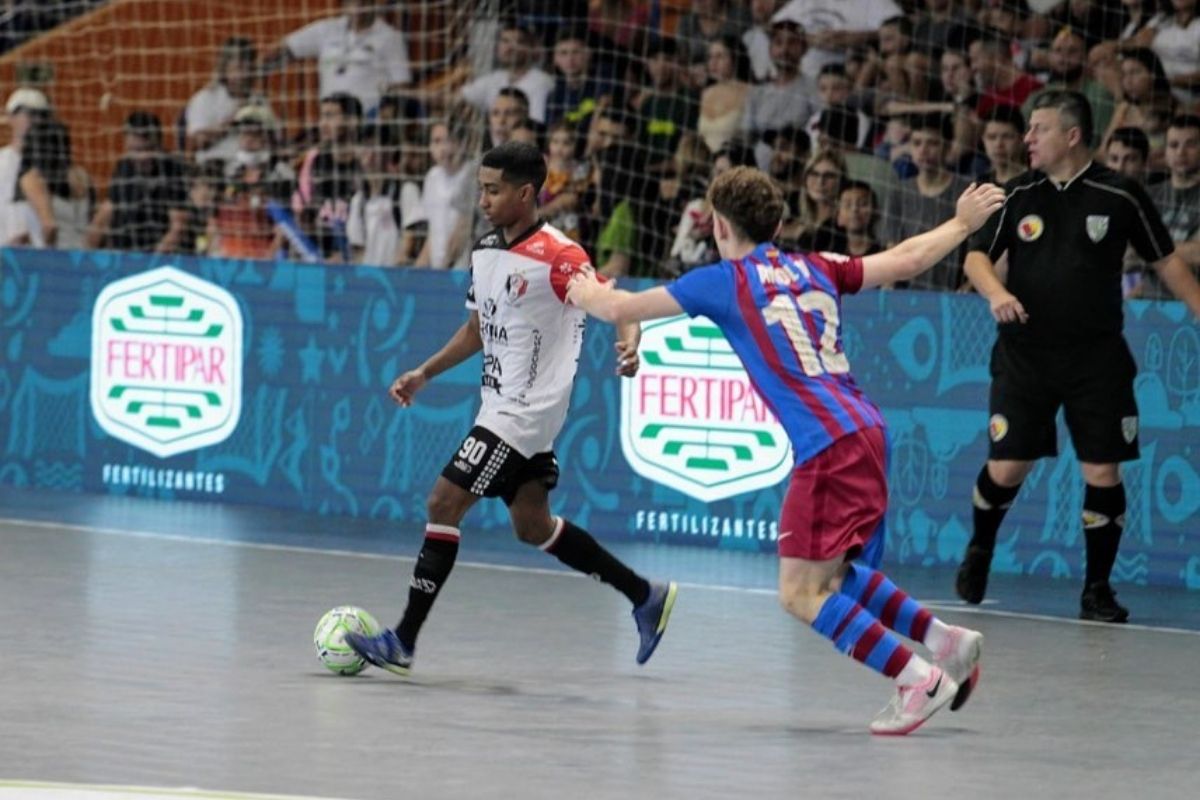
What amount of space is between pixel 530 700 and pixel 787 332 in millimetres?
1673

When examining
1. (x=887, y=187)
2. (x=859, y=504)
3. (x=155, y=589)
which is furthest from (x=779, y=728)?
(x=887, y=187)

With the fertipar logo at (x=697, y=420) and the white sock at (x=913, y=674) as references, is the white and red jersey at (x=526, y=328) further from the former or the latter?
the fertipar logo at (x=697, y=420)

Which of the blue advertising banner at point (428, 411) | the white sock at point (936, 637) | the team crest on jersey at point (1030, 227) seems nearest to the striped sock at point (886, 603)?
the white sock at point (936, 637)

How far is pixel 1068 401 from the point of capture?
1091cm

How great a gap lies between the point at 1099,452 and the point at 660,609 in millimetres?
2547

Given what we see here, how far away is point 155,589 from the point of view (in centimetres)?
1120

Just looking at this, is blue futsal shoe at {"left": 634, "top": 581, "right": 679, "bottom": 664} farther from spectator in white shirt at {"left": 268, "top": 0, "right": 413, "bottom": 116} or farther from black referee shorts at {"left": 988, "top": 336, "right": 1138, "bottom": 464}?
spectator in white shirt at {"left": 268, "top": 0, "right": 413, "bottom": 116}

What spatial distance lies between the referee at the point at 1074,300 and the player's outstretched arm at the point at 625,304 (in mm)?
3075

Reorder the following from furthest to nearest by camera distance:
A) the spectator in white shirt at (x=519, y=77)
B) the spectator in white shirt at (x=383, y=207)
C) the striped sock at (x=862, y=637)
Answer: the spectator in white shirt at (x=519, y=77) < the spectator in white shirt at (x=383, y=207) < the striped sock at (x=862, y=637)

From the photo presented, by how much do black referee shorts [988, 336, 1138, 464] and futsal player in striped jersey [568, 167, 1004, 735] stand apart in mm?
2975

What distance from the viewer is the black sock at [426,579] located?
353 inches

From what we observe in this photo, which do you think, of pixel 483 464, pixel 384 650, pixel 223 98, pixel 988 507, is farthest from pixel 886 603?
pixel 223 98

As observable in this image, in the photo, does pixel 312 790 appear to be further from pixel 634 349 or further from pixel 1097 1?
pixel 1097 1

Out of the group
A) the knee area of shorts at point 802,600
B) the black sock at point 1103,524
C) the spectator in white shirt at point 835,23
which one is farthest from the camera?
the spectator in white shirt at point 835,23
